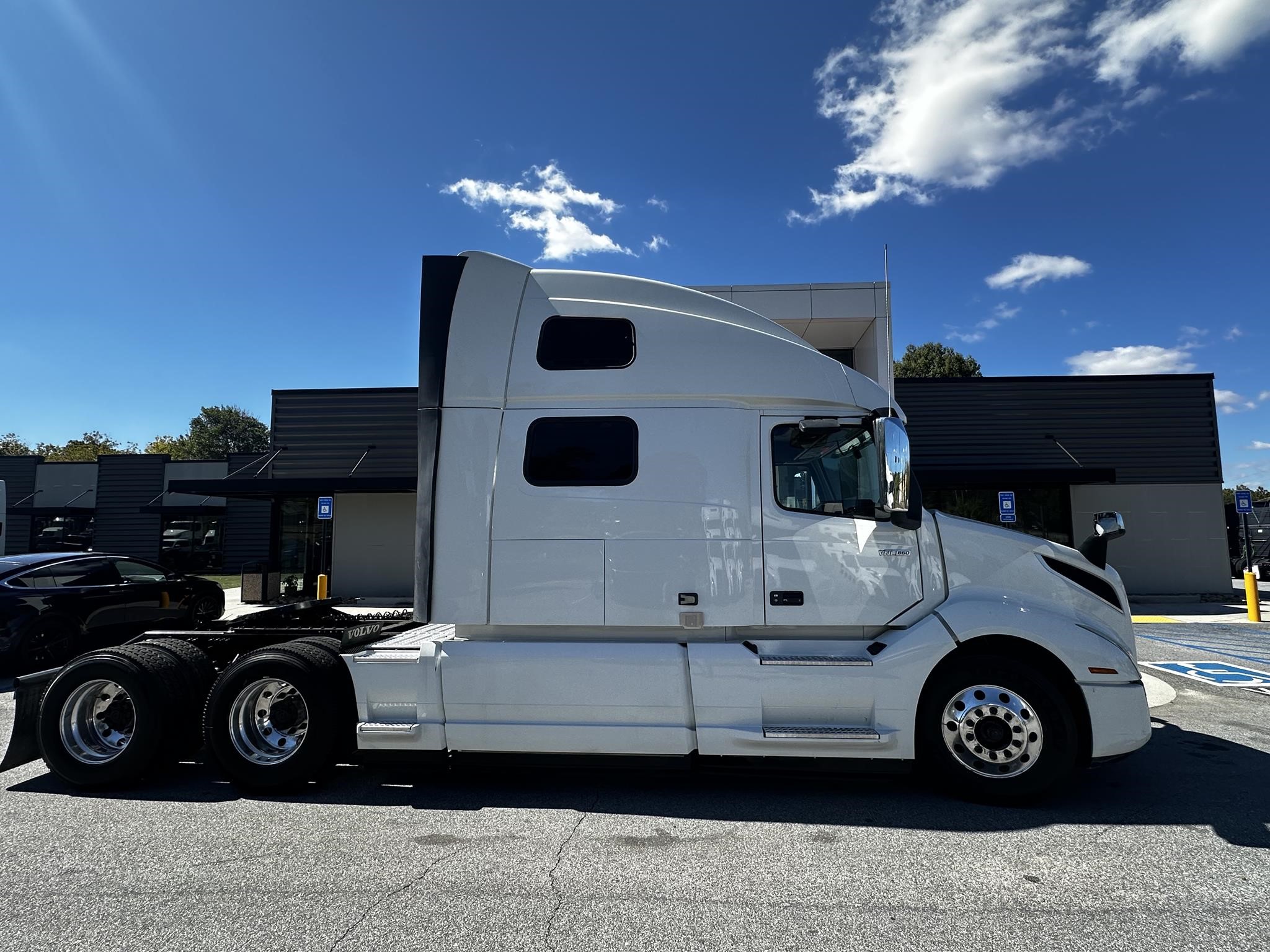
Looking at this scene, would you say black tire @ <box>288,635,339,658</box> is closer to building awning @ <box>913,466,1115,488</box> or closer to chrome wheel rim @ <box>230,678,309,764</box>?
chrome wheel rim @ <box>230,678,309,764</box>

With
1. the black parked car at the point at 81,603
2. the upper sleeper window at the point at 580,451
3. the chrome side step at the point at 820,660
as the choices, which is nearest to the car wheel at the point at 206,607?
the black parked car at the point at 81,603

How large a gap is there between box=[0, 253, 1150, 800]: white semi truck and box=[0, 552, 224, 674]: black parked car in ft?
14.3

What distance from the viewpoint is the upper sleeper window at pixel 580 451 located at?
4680mm

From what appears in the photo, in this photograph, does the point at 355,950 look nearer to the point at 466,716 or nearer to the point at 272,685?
the point at 466,716

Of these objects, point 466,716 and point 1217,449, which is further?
point 1217,449

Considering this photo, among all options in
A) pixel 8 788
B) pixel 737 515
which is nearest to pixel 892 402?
pixel 737 515

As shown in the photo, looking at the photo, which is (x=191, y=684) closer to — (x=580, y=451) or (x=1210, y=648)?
(x=580, y=451)

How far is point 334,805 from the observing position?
14.6ft

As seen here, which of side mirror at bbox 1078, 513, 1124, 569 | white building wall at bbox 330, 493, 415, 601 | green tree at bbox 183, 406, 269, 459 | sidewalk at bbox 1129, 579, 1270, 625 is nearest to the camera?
side mirror at bbox 1078, 513, 1124, 569

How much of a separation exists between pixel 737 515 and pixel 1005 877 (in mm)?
2357

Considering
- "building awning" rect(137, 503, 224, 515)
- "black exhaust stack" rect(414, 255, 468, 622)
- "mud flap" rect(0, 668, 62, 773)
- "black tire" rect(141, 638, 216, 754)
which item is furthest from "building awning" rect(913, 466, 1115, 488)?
"building awning" rect(137, 503, 224, 515)

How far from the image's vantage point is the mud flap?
15.7 ft

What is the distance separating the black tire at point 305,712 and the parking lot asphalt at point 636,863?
211 mm

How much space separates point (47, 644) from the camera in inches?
342
